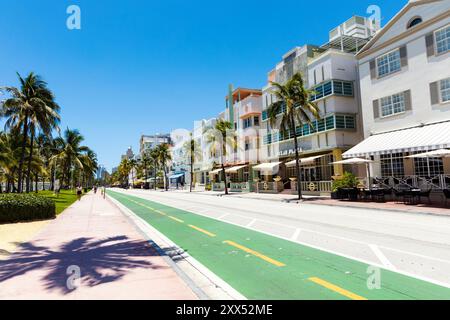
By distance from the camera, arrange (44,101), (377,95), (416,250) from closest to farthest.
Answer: (416,250) < (377,95) < (44,101)

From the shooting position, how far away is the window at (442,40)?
2074 centimetres

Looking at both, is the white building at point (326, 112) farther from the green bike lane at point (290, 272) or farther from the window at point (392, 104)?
the green bike lane at point (290, 272)

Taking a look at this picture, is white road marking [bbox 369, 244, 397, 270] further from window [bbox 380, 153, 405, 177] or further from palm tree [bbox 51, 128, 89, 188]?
palm tree [bbox 51, 128, 89, 188]

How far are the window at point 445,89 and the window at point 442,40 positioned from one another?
1964 millimetres

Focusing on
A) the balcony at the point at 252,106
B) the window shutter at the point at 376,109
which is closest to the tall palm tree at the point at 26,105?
the balcony at the point at 252,106

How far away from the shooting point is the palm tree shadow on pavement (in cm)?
610

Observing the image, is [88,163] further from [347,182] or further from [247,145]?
[347,182]

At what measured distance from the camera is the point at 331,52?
30.7 m

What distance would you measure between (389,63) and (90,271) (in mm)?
26138

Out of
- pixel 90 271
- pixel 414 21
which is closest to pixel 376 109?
pixel 414 21

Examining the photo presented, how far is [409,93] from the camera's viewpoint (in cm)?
2309
